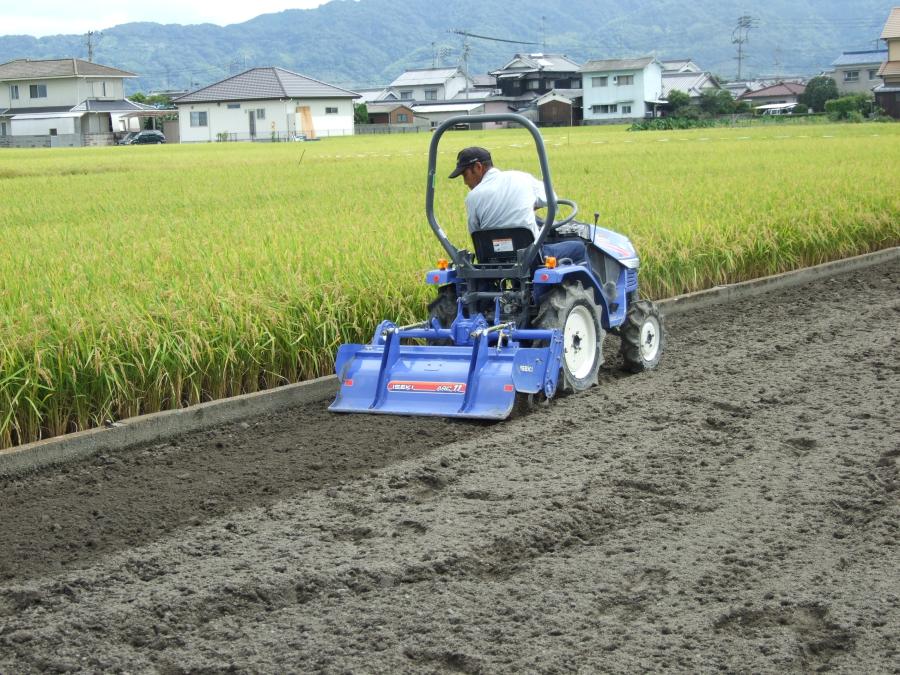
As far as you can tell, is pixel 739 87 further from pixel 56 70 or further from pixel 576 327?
pixel 576 327

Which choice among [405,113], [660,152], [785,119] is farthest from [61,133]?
[660,152]

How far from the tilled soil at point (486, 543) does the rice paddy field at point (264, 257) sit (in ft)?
1.78

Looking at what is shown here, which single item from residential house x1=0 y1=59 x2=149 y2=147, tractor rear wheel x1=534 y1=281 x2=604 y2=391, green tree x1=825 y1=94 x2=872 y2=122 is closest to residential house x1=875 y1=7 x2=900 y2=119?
green tree x1=825 y1=94 x2=872 y2=122

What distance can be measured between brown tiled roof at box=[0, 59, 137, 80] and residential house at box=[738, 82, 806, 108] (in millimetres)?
57703

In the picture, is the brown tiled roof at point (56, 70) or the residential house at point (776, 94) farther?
the residential house at point (776, 94)

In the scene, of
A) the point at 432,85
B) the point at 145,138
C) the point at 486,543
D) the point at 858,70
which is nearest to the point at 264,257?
the point at 486,543

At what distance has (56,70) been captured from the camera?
253 ft

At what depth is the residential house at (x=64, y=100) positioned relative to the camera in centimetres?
7238

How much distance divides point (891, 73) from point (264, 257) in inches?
2601

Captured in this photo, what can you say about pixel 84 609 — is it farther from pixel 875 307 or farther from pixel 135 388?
pixel 875 307

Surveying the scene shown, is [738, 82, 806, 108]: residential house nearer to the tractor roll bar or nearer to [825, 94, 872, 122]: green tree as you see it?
[825, 94, 872, 122]: green tree

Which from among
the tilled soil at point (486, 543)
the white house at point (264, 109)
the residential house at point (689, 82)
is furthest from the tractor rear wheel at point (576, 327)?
the residential house at point (689, 82)

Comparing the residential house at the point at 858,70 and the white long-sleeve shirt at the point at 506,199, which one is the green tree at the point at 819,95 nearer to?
the residential house at the point at 858,70

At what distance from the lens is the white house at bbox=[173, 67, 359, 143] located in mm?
67750
